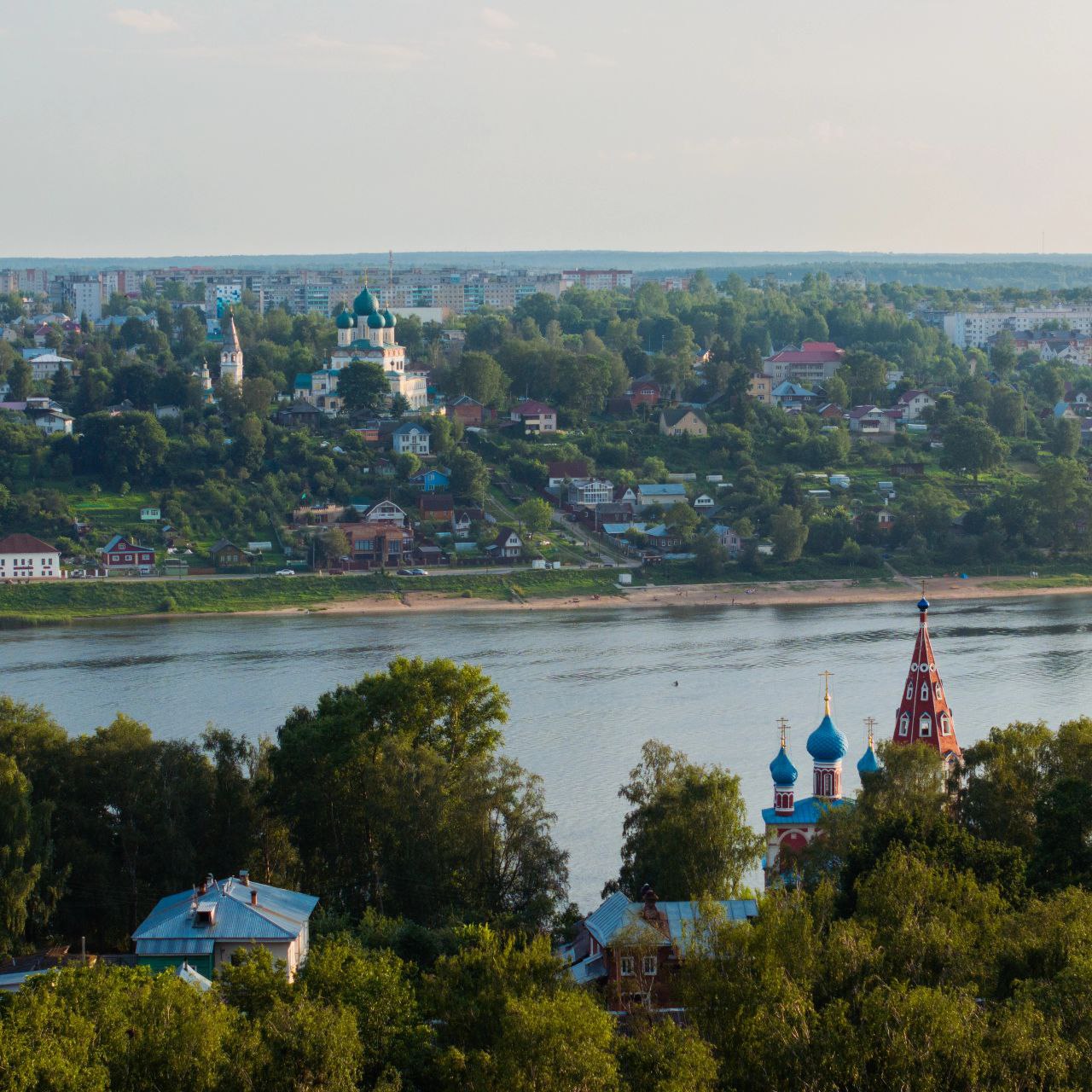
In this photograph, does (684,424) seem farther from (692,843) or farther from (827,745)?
(692,843)

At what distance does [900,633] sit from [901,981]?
717 inches

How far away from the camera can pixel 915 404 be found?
4172cm

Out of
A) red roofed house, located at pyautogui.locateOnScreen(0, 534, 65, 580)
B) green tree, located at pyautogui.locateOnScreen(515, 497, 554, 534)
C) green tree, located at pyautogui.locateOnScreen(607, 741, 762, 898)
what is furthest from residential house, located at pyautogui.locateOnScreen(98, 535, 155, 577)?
green tree, located at pyautogui.locateOnScreen(607, 741, 762, 898)

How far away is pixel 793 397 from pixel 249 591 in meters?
15.0

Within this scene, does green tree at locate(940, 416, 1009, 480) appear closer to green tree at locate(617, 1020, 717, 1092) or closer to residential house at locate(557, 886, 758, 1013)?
residential house at locate(557, 886, 758, 1013)

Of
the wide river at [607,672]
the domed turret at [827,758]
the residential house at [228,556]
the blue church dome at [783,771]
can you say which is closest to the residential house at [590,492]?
the wide river at [607,672]

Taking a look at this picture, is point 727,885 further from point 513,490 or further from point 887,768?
point 513,490

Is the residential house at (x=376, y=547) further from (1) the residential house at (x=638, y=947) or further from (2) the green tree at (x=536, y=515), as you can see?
(1) the residential house at (x=638, y=947)

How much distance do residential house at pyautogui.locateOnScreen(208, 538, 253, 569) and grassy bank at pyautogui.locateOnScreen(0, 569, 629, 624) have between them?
0.80 meters

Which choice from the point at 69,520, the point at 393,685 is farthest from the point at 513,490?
the point at 393,685

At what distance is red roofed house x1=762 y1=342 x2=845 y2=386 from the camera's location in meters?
46.9

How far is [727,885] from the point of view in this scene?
1323 cm

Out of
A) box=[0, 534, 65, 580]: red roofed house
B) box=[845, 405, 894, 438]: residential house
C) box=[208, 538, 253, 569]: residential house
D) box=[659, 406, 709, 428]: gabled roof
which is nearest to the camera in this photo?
box=[0, 534, 65, 580]: red roofed house

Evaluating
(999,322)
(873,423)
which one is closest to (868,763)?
(873,423)
